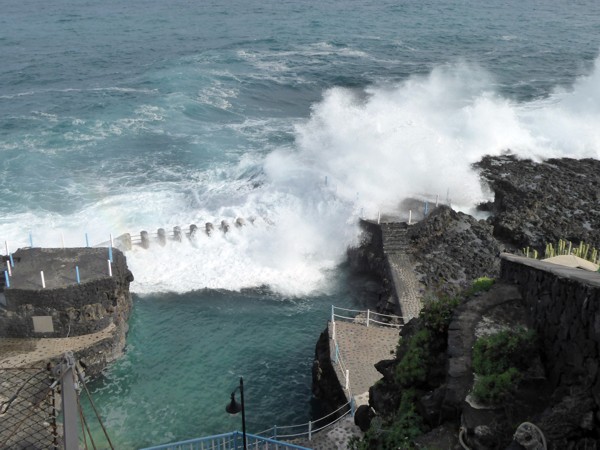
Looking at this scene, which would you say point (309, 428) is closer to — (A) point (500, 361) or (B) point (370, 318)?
(A) point (500, 361)

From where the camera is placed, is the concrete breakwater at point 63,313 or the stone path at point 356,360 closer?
the stone path at point 356,360

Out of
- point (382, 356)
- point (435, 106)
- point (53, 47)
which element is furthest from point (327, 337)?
point (53, 47)

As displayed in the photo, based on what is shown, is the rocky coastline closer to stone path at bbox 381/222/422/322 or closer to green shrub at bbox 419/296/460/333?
green shrub at bbox 419/296/460/333

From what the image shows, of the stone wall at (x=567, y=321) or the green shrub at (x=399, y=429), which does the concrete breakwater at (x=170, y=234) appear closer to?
the green shrub at (x=399, y=429)

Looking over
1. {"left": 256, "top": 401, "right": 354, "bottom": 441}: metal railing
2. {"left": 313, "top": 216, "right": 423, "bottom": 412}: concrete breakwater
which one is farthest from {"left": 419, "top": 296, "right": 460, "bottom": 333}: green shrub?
{"left": 256, "top": 401, "right": 354, "bottom": 441}: metal railing

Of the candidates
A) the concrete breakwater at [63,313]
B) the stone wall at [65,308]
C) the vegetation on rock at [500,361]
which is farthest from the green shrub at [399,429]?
the stone wall at [65,308]

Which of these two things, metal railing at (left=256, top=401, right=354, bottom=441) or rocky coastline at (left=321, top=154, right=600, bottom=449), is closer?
rocky coastline at (left=321, top=154, right=600, bottom=449)
